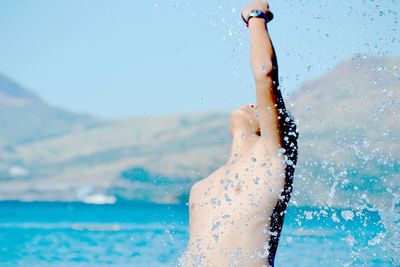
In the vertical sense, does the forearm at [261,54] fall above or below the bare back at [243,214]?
above

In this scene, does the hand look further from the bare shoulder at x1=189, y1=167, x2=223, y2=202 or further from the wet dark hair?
the bare shoulder at x1=189, y1=167, x2=223, y2=202

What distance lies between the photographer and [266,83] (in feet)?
11.3

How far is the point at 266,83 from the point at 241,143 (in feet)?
1.42

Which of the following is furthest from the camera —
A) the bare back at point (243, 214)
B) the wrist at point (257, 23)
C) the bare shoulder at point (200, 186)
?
the bare shoulder at point (200, 186)

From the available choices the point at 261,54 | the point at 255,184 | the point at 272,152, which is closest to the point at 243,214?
the point at 255,184

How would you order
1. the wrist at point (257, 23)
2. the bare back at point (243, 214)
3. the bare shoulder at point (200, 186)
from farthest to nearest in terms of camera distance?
the bare shoulder at point (200, 186) → the wrist at point (257, 23) → the bare back at point (243, 214)

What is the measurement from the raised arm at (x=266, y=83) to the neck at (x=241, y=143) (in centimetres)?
21

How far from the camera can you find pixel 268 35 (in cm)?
367

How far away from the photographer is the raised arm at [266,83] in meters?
3.44

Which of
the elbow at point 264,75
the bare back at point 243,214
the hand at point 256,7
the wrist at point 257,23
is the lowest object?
the bare back at point 243,214

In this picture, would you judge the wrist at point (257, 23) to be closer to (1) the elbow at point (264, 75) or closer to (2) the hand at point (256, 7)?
(2) the hand at point (256, 7)

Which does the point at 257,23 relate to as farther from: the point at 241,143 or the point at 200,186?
the point at 200,186

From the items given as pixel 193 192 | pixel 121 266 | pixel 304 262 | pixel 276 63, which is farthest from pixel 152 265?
pixel 276 63

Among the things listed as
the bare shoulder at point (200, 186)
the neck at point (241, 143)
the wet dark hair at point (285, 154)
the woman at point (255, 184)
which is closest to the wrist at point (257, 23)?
the woman at point (255, 184)
